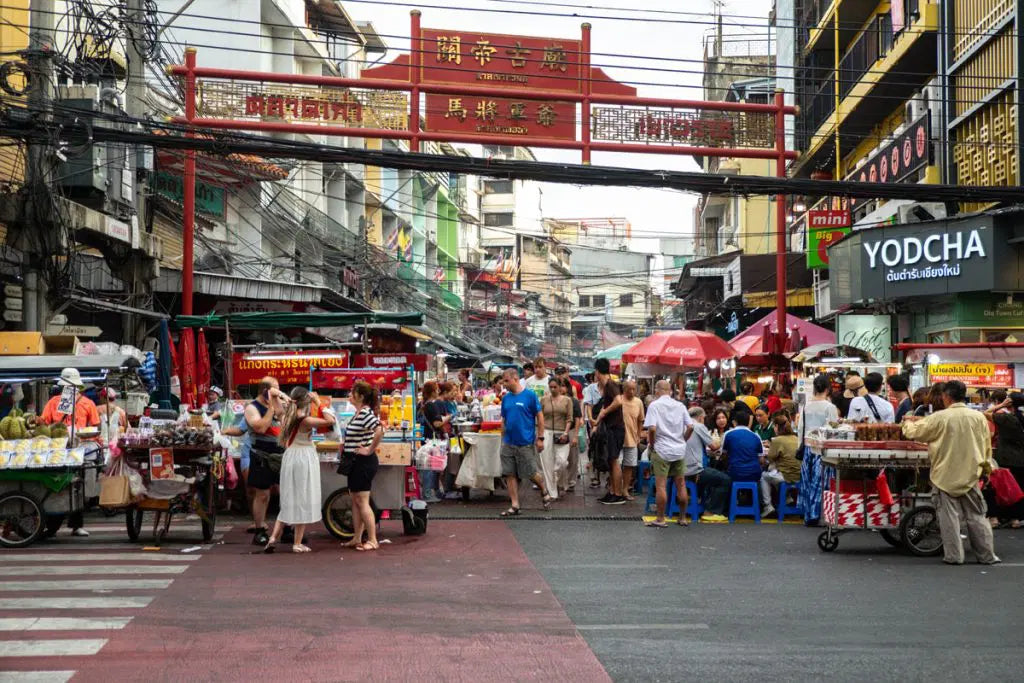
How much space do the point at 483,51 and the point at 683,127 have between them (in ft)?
13.6

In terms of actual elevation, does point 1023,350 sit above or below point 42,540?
above

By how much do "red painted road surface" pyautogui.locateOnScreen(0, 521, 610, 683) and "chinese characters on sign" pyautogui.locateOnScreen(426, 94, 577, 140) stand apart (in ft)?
37.5

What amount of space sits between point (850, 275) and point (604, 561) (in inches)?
682

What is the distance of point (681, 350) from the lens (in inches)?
984

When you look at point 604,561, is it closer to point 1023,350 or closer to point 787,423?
point 787,423

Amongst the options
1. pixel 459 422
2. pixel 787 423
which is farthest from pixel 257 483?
pixel 787 423

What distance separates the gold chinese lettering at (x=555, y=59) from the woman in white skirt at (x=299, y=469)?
1189 centimetres

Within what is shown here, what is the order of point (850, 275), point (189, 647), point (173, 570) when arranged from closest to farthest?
point (189, 647) → point (173, 570) → point (850, 275)

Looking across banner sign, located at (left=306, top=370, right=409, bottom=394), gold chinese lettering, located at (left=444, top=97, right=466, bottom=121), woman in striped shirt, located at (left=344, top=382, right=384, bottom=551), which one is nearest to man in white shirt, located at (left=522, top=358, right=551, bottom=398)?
banner sign, located at (left=306, top=370, right=409, bottom=394)

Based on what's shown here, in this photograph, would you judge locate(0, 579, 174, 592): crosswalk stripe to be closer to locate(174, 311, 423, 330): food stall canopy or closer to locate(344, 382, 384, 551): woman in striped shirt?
locate(344, 382, 384, 551): woman in striped shirt

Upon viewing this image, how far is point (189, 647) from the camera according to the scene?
26.6ft

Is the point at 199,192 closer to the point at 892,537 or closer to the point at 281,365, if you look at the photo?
the point at 281,365

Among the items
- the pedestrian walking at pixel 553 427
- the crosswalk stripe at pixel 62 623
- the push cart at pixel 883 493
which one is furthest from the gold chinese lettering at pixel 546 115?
the crosswalk stripe at pixel 62 623

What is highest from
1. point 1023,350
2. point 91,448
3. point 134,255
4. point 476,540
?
point 134,255
